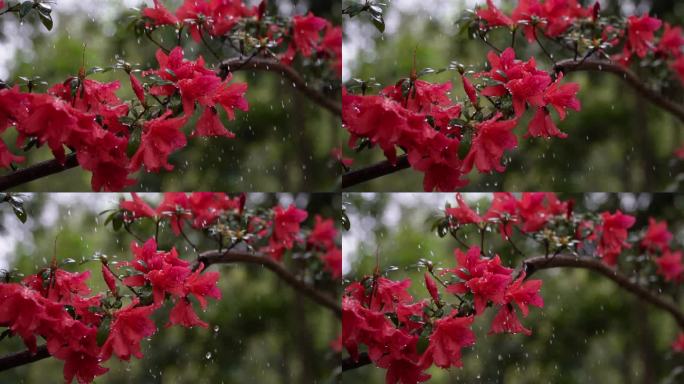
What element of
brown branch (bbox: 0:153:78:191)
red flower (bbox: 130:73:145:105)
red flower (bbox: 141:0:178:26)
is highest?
red flower (bbox: 141:0:178:26)

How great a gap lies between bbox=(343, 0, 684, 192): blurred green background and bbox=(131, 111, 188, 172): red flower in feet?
1.39

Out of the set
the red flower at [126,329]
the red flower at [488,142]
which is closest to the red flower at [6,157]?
the red flower at [126,329]

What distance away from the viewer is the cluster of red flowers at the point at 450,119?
1.61 meters

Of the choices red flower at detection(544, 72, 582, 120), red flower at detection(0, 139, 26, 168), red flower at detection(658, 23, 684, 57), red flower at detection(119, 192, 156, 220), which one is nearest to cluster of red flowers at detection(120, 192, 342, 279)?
red flower at detection(119, 192, 156, 220)

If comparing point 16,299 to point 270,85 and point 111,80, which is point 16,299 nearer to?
point 111,80

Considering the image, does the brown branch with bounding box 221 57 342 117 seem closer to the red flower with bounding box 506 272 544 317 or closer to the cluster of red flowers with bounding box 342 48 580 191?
the cluster of red flowers with bounding box 342 48 580 191

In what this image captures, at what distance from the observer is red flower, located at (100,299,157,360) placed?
158cm

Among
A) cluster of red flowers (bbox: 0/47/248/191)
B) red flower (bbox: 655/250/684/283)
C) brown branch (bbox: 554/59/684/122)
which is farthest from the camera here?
red flower (bbox: 655/250/684/283)

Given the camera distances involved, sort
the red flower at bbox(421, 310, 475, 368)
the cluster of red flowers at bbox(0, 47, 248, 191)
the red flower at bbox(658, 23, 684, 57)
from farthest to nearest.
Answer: the red flower at bbox(658, 23, 684, 57) → the red flower at bbox(421, 310, 475, 368) → the cluster of red flowers at bbox(0, 47, 248, 191)

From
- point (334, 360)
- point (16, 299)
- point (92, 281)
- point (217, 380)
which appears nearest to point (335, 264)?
point (334, 360)

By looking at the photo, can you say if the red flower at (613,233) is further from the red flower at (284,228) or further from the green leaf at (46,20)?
the green leaf at (46,20)

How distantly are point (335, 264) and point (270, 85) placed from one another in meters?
0.44

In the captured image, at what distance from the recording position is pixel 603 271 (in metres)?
2.03

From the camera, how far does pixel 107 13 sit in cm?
174
